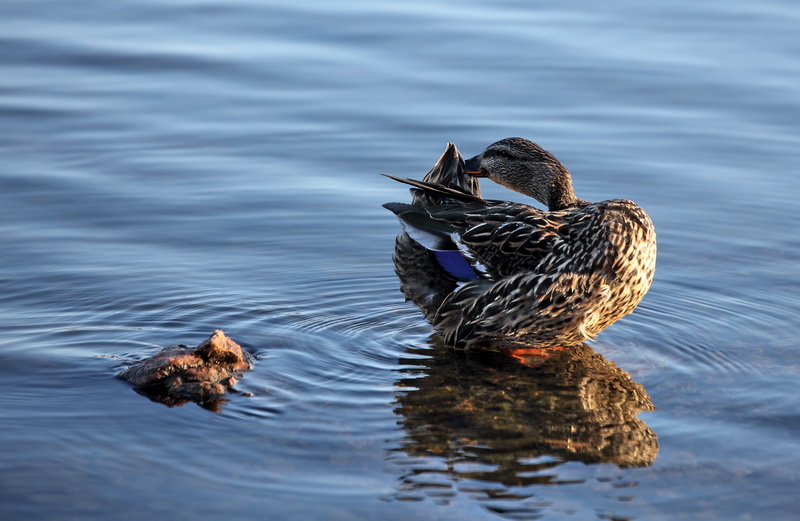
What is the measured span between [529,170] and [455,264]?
1.17 meters

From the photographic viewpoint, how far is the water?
6.09 meters

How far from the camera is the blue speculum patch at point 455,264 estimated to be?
8.16 m

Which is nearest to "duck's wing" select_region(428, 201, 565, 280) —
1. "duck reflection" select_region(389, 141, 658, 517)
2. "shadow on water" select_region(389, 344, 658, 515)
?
"duck reflection" select_region(389, 141, 658, 517)

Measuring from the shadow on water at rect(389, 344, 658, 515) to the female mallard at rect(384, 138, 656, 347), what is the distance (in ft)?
0.89

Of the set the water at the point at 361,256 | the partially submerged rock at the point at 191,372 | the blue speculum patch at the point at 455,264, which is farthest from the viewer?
the blue speculum patch at the point at 455,264

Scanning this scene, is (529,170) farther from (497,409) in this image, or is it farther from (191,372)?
(191,372)

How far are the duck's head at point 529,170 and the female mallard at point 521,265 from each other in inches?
8.0

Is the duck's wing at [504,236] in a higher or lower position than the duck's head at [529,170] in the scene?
lower

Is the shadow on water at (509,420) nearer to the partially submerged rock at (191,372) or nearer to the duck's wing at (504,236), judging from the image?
the duck's wing at (504,236)

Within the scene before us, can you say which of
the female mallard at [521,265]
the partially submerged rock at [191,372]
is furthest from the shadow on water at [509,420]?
the partially submerged rock at [191,372]

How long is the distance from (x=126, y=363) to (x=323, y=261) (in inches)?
99.5

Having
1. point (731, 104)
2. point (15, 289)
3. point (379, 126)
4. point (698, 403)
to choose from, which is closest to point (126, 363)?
point (15, 289)

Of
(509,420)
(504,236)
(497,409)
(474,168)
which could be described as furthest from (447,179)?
(509,420)

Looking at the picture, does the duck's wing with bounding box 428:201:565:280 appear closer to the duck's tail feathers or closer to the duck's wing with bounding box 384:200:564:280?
the duck's wing with bounding box 384:200:564:280
